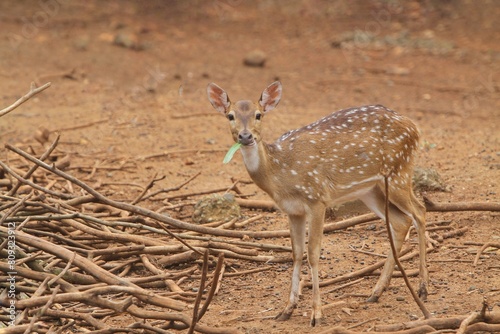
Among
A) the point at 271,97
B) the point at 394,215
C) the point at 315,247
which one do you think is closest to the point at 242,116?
the point at 271,97

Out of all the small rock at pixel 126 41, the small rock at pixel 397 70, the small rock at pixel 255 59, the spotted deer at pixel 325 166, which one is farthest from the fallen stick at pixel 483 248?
the small rock at pixel 126 41

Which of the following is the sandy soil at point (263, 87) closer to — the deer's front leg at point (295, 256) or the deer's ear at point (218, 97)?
the deer's front leg at point (295, 256)

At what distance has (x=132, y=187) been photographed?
Answer: 990 centimetres

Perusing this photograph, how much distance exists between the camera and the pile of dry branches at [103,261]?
582 cm

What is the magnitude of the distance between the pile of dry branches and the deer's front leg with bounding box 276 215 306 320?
0.44m

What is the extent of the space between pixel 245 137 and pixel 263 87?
8.18 metres

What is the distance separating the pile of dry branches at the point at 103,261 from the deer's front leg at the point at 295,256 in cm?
44

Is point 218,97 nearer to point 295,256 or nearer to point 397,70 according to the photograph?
point 295,256

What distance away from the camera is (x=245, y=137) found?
638 cm

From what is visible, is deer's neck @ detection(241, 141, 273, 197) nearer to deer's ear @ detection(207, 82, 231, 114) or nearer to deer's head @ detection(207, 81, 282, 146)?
deer's head @ detection(207, 81, 282, 146)

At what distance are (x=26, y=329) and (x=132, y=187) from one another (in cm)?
442

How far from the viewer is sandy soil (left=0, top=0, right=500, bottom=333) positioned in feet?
23.7

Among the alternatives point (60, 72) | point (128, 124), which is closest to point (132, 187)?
point (128, 124)

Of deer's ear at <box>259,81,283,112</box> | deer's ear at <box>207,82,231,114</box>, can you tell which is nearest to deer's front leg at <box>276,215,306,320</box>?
deer's ear at <box>259,81,283,112</box>
